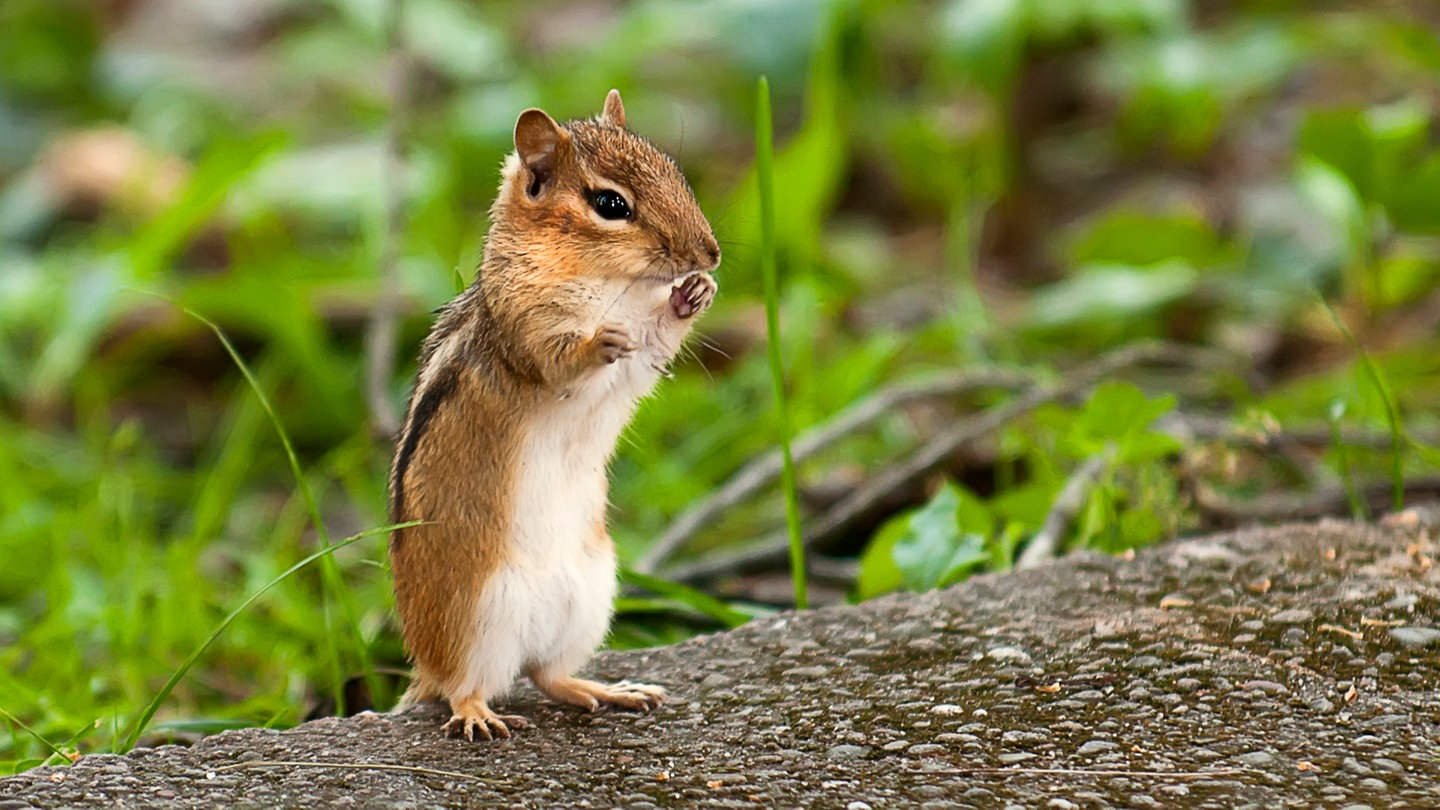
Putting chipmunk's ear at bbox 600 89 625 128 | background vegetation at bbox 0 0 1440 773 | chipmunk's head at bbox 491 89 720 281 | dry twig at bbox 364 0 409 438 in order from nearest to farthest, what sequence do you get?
chipmunk's head at bbox 491 89 720 281 → chipmunk's ear at bbox 600 89 625 128 → background vegetation at bbox 0 0 1440 773 → dry twig at bbox 364 0 409 438

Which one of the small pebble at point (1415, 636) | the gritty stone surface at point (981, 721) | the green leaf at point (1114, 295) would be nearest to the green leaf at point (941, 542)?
the gritty stone surface at point (981, 721)

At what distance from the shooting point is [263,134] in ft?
15.9

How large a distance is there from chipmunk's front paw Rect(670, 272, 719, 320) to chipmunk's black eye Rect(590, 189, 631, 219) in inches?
5.9

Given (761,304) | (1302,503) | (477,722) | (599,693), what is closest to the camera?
(477,722)

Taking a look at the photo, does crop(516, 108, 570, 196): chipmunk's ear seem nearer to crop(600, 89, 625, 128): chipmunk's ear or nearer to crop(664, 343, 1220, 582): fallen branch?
crop(600, 89, 625, 128): chipmunk's ear

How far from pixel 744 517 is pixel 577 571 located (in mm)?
1811

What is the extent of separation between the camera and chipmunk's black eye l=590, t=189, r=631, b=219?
274cm

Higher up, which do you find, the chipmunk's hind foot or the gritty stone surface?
the gritty stone surface

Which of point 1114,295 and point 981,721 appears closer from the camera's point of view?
point 981,721

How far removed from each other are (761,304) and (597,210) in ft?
10.4

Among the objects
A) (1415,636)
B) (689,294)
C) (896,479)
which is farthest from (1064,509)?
(689,294)

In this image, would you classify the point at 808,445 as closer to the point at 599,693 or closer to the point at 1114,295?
the point at 599,693

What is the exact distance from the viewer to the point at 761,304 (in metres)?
5.88

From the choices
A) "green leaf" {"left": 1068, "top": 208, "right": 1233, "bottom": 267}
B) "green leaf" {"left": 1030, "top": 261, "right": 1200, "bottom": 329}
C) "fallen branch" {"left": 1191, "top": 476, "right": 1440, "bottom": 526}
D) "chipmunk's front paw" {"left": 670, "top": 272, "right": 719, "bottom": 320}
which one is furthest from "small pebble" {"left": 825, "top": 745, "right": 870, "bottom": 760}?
"green leaf" {"left": 1068, "top": 208, "right": 1233, "bottom": 267}
